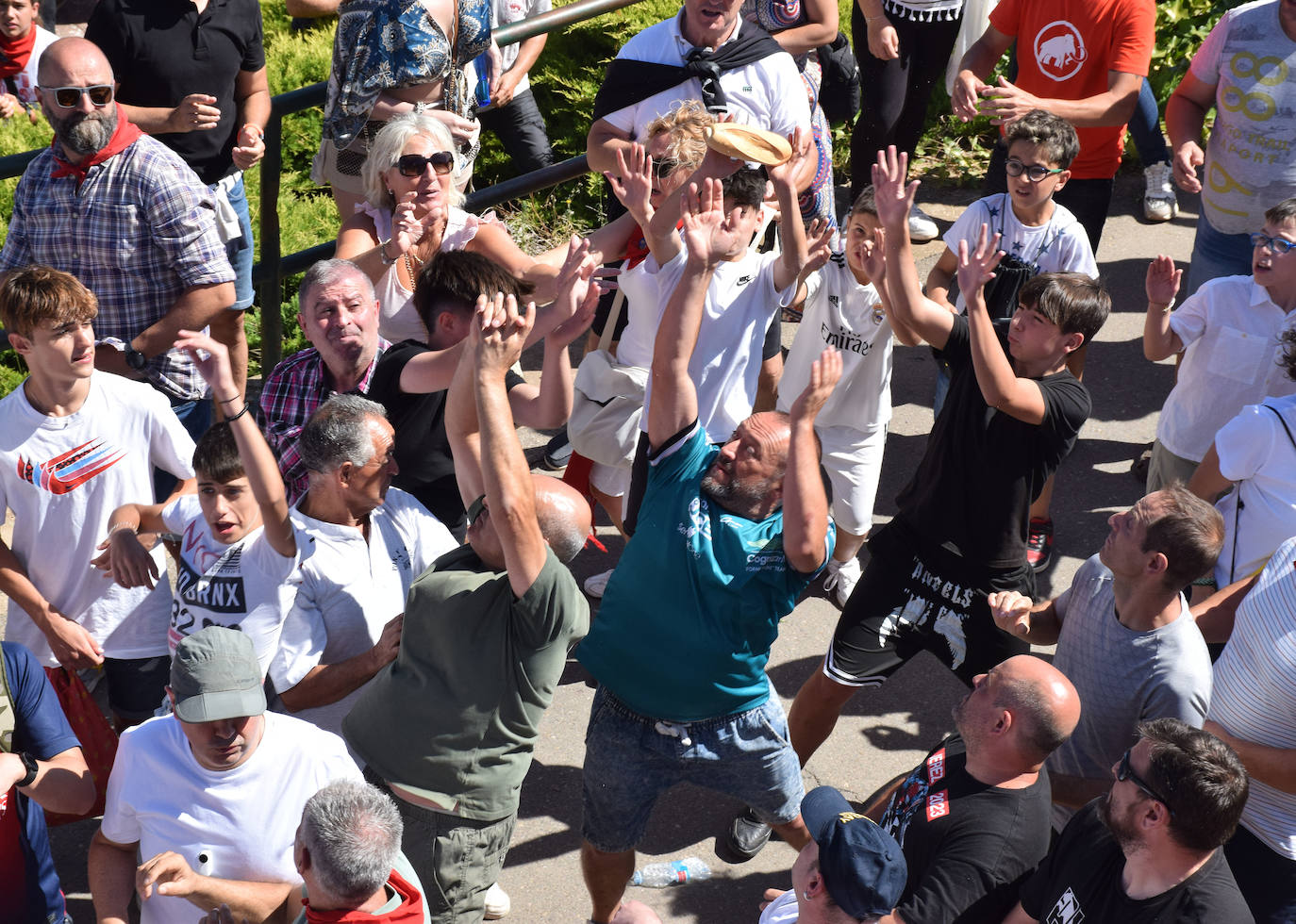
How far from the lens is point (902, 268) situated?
4.23m

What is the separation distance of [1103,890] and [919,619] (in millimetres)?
1414

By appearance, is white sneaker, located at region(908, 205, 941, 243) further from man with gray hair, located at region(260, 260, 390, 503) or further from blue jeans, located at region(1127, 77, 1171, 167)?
man with gray hair, located at region(260, 260, 390, 503)

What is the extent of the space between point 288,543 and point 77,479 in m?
0.84

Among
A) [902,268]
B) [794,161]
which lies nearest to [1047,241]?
[794,161]

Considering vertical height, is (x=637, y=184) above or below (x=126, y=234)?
above

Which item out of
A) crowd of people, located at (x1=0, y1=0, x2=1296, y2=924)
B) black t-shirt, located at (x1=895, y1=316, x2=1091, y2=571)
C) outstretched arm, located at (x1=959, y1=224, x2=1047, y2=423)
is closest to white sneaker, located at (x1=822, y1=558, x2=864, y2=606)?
crowd of people, located at (x1=0, y1=0, x2=1296, y2=924)

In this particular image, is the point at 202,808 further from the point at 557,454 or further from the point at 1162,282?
the point at 1162,282

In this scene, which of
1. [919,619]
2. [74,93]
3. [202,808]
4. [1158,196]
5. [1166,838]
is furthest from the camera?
[1158,196]

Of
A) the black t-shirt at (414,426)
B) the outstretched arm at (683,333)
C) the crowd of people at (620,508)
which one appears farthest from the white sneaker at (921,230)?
the black t-shirt at (414,426)

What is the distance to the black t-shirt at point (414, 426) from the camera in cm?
407

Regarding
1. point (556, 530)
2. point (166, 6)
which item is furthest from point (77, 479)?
point (166, 6)

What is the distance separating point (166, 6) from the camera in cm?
513

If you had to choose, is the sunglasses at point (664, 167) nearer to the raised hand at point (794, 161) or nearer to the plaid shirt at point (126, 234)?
the raised hand at point (794, 161)

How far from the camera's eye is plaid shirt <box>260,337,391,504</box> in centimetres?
409
